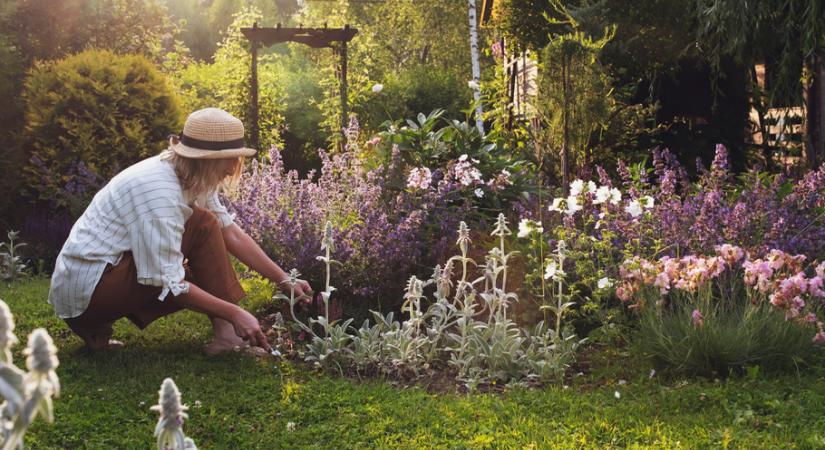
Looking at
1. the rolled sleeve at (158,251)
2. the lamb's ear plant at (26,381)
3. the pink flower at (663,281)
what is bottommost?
the pink flower at (663,281)

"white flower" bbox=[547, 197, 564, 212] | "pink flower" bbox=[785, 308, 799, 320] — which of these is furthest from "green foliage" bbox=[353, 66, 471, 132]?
"pink flower" bbox=[785, 308, 799, 320]

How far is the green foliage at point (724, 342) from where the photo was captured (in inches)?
150

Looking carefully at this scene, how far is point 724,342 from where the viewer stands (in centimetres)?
380

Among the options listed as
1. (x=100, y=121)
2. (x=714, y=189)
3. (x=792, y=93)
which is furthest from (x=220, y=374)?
(x=792, y=93)

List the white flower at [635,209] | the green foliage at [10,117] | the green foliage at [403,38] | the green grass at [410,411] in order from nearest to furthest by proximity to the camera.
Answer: the green grass at [410,411]
the white flower at [635,209]
the green foliage at [10,117]
the green foliage at [403,38]

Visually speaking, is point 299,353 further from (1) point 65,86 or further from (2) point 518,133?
(2) point 518,133

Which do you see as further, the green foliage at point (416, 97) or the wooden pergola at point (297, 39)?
the green foliage at point (416, 97)

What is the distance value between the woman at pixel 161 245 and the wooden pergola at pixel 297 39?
21.4 ft

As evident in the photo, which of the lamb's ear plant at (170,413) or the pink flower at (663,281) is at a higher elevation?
the lamb's ear plant at (170,413)

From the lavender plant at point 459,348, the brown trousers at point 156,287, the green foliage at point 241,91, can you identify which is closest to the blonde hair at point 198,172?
the brown trousers at point 156,287

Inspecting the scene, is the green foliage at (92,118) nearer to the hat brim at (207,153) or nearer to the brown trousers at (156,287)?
the brown trousers at (156,287)

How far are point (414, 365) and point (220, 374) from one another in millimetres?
906

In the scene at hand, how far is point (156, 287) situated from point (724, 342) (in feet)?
8.51

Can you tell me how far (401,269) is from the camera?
492 cm
